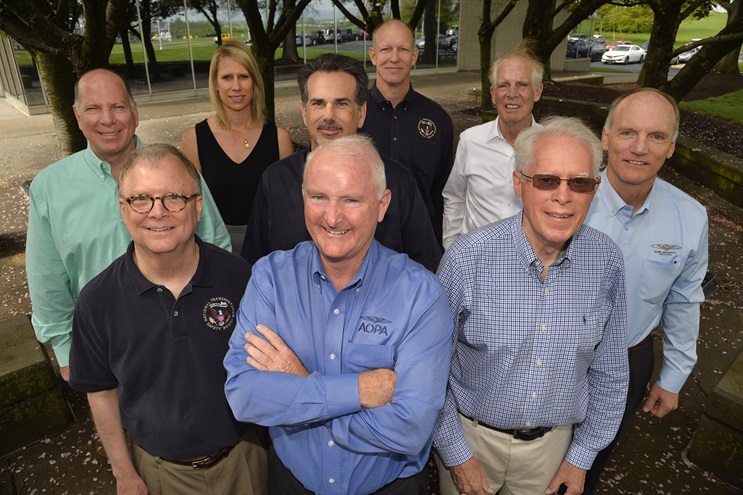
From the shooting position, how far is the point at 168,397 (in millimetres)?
2430

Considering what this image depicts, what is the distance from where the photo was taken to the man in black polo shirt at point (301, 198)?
3174 millimetres

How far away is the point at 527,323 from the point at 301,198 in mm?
1547

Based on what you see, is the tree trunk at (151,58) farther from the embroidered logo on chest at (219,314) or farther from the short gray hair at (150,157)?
the embroidered logo on chest at (219,314)

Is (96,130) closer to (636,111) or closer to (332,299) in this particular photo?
(332,299)

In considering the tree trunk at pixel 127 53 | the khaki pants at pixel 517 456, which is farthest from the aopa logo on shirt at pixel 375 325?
the tree trunk at pixel 127 53

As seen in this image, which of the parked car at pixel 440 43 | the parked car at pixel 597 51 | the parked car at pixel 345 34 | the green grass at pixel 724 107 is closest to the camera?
the green grass at pixel 724 107

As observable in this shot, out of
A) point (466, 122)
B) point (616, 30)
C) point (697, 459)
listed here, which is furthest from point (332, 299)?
point (616, 30)

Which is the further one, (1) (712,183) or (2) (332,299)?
(1) (712,183)

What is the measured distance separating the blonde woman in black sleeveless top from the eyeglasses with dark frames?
179 centimetres

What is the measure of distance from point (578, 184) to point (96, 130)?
9.01 ft

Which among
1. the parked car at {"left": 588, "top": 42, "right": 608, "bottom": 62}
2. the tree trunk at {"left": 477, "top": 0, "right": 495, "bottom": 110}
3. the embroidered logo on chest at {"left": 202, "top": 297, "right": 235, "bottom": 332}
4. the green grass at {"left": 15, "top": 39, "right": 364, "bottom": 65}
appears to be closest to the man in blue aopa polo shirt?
the embroidered logo on chest at {"left": 202, "top": 297, "right": 235, "bottom": 332}

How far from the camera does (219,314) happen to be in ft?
8.15

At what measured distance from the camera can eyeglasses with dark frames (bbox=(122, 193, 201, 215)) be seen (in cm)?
236

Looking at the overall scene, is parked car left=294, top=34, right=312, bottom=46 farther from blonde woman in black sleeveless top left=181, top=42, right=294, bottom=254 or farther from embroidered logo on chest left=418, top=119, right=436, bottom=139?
embroidered logo on chest left=418, top=119, right=436, bottom=139
